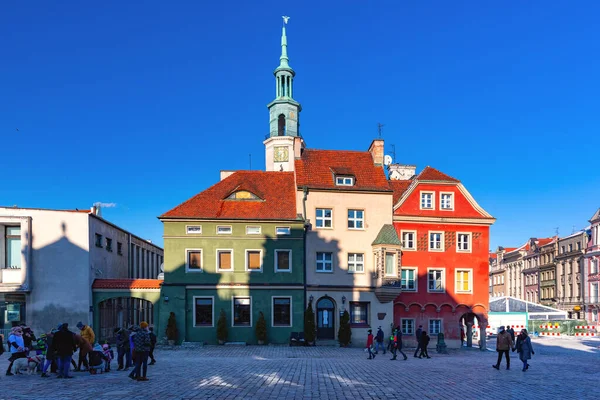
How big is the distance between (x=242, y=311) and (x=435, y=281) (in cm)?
1312

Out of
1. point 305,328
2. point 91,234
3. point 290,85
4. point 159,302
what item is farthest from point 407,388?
point 290,85

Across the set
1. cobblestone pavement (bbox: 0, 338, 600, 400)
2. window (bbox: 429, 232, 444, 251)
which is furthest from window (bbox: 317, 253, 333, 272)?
cobblestone pavement (bbox: 0, 338, 600, 400)

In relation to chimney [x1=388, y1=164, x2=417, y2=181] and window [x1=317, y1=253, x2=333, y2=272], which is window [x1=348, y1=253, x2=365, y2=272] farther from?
chimney [x1=388, y1=164, x2=417, y2=181]

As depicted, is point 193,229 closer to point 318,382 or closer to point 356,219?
point 356,219

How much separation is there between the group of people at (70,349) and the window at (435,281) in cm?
2364

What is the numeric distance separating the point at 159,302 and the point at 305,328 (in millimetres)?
9255

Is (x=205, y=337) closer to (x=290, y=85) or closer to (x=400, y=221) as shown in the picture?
(x=400, y=221)

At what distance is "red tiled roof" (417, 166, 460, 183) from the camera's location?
135ft

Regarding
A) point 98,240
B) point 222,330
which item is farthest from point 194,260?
point 98,240

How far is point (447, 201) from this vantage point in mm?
41375

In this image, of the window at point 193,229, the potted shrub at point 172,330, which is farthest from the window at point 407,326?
the potted shrub at point 172,330

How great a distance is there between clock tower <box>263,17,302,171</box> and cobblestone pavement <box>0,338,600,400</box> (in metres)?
49.2

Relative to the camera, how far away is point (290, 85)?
251ft

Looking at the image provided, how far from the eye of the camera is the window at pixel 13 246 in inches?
1443
